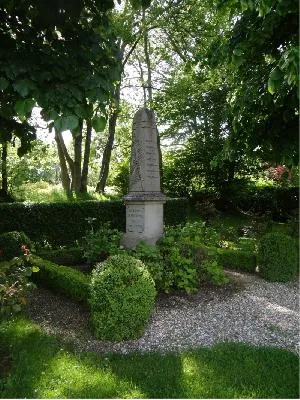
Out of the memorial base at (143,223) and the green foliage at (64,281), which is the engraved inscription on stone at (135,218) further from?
the green foliage at (64,281)

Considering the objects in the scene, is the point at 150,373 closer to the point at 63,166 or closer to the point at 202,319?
the point at 202,319

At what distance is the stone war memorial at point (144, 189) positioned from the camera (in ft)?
25.8

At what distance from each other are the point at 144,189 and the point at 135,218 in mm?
612

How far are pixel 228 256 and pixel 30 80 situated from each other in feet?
22.1

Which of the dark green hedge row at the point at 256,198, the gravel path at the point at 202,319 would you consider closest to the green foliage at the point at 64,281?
the gravel path at the point at 202,319

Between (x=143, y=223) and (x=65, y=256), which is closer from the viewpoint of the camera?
(x=143, y=223)

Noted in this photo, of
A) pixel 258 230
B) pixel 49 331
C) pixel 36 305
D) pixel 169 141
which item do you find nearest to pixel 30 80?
pixel 49 331

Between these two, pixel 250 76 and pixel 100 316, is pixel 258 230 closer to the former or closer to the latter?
pixel 250 76

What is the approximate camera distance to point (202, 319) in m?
5.43

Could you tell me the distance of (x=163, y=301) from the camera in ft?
20.7

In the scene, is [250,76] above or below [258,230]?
above

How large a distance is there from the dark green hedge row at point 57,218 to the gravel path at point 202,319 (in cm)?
375

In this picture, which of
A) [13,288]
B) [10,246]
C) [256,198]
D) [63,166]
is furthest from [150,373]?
[63,166]

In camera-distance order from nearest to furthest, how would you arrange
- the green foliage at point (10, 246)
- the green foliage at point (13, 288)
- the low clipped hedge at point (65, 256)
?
the green foliage at point (13, 288), the green foliage at point (10, 246), the low clipped hedge at point (65, 256)
